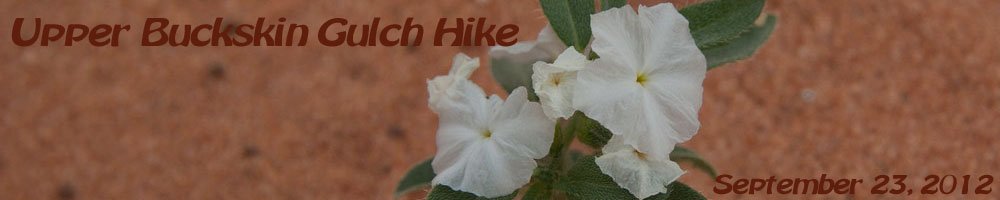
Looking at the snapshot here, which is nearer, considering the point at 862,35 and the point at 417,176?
the point at 417,176

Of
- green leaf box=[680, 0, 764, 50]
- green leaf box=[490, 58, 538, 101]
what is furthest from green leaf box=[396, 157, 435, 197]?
green leaf box=[680, 0, 764, 50]

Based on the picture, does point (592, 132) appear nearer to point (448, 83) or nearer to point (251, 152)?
point (448, 83)

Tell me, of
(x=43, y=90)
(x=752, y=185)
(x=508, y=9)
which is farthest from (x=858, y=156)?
(x=43, y=90)

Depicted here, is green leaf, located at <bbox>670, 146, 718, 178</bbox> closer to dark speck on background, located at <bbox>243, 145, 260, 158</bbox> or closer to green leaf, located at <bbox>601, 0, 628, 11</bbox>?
green leaf, located at <bbox>601, 0, 628, 11</bbox>

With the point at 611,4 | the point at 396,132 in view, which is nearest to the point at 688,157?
the point at 611,4

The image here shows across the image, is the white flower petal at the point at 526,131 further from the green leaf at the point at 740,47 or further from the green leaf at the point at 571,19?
the green leaf at the point at 740,47

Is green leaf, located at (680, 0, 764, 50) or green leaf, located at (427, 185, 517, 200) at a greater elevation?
green leaf, located at (680, 0, 764, 50)

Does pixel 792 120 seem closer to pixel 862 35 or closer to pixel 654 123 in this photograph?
pixel 862 35
